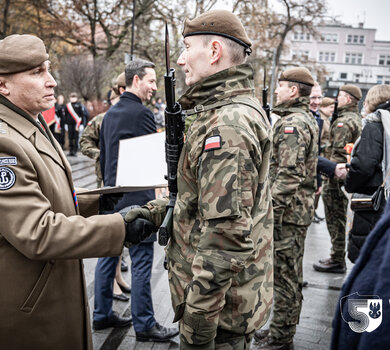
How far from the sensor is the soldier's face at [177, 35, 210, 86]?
1.89m

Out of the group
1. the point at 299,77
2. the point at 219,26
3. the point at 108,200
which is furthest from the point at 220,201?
the point at 299,77

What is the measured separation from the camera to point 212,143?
164 cm

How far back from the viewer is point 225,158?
5.29 feet

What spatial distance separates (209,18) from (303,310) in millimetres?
3386

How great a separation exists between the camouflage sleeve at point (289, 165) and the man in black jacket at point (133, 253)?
1141mm

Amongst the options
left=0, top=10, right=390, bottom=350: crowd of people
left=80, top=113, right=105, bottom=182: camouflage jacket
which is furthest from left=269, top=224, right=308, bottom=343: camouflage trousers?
left=80, top=113, right=105, bottom=182: camouflage jacket

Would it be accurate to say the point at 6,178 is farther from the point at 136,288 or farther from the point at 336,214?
the point at 336,214

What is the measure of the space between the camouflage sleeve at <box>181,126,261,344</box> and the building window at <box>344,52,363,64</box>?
71301 millimetres

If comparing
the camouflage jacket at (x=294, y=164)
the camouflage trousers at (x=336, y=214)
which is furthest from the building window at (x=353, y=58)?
the camouflage jacket at (x=294, y=164)

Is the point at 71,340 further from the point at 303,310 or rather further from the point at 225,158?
the point at 303,310

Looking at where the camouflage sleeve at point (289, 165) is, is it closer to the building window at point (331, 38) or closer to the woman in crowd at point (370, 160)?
the woman in crowd at point (370, 160)

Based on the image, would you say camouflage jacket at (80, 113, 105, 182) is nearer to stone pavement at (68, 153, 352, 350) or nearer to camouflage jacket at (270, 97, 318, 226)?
stone pavement at (68, 153, 352, 350)

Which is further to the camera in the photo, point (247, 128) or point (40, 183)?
point (40, 183)

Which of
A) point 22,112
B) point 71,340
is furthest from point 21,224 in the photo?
point 71,340
